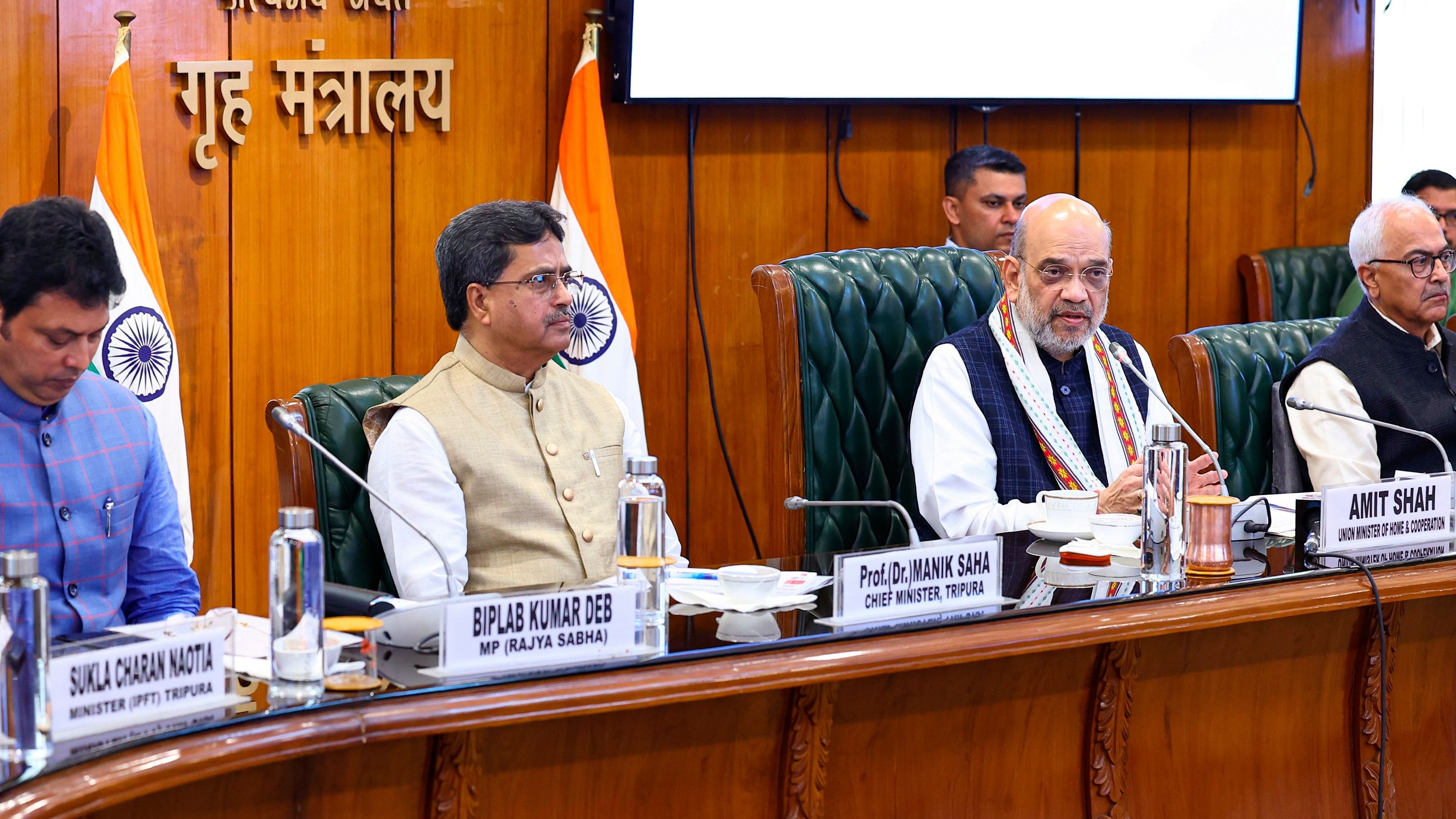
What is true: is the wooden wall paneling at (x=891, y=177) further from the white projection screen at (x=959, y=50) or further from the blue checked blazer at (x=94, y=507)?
the blue checked blazer at (x=94, y=507)

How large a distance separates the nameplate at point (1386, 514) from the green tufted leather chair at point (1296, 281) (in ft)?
9.67

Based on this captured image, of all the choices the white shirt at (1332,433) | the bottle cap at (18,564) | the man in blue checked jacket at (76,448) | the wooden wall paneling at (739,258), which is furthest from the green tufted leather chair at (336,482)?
the wooden wall paneling at (739,258)

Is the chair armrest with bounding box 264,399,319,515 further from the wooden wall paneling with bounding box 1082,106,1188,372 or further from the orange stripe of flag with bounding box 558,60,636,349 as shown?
the wooden wall paneling with bounding box 1082,106,1188,372

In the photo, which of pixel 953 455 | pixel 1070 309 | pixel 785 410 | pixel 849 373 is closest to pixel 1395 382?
pixel 1070 309

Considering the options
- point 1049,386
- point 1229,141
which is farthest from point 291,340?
point 1229,141

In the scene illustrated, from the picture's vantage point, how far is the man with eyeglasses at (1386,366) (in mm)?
3207

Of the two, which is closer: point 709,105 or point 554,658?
point 554,658

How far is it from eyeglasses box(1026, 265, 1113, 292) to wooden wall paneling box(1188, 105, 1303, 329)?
2388 millimetres

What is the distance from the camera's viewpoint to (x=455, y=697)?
154 centimetres

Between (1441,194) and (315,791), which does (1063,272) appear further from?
(1441,194)

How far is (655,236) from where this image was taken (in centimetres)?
443

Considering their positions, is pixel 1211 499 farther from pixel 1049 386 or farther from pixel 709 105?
pixel 709 105

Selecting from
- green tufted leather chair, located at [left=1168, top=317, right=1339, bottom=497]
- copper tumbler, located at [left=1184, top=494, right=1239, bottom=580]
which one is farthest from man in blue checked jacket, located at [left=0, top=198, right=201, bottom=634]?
green tufted leather chair, located at [left=1168, top=317, right=1339, bottom=497]

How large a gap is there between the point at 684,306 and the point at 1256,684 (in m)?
2.51
